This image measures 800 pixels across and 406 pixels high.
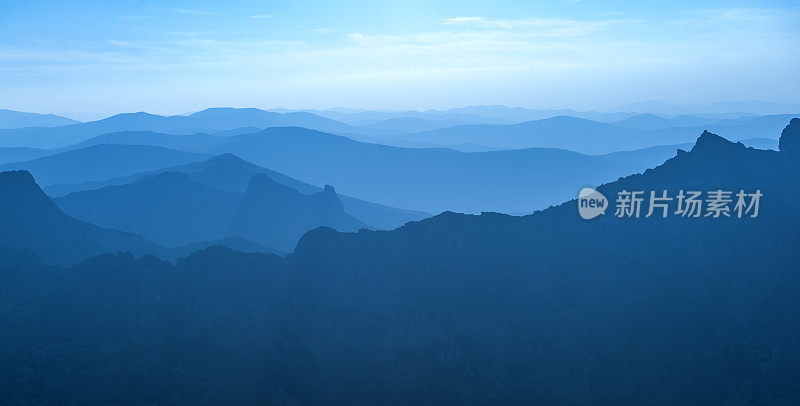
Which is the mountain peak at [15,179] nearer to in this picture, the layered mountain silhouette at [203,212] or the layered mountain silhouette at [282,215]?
the layered mountain silhouette at [203,212]

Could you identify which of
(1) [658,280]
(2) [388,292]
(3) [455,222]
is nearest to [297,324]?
(2) [388,292]

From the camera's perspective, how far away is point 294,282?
69688 millimetres

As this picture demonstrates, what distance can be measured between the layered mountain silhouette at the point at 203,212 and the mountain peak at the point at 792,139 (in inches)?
4361

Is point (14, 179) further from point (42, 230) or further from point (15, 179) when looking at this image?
point (42, 230)

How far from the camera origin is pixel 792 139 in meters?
A: 71.2

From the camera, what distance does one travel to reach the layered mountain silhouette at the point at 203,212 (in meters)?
155

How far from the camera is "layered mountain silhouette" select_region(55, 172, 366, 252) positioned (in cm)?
15462

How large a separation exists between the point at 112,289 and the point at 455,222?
46733 millimetres

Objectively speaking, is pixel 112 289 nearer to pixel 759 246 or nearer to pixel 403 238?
pixel 403 238

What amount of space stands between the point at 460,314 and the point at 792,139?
5102 cm

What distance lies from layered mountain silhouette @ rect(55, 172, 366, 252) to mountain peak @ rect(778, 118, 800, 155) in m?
111

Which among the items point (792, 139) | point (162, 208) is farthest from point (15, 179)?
point (792, 139)

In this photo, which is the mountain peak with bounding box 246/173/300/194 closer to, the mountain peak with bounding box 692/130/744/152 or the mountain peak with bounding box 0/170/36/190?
the mountain peak with bounding box 0/170/36/190

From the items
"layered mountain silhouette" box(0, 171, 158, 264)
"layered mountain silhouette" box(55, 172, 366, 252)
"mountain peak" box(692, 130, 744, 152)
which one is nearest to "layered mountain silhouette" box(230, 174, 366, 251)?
"layered mountain silhouette" box(55, 172, 366, 252)
